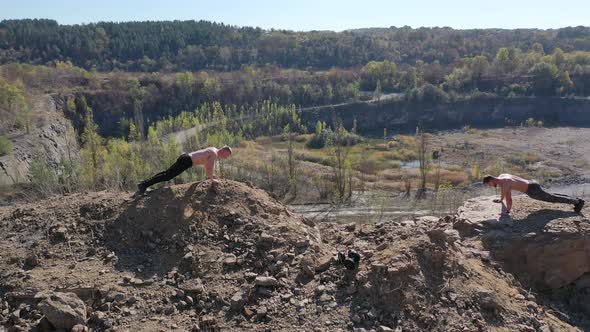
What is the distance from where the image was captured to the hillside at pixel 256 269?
27.6 ft

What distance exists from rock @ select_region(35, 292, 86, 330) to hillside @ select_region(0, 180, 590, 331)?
0.02 metres

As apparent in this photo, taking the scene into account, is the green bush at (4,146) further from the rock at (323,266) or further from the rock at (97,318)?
the rock at (323,266)

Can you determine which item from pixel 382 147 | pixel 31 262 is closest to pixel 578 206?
pixel 31 262

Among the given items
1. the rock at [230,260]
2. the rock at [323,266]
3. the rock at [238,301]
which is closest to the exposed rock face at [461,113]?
the rock at [230,260]

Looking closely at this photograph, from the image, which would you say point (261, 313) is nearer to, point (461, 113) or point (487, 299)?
point (487, 299)

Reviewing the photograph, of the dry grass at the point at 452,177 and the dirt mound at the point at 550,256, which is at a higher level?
the dirt mound at the point at 550,256

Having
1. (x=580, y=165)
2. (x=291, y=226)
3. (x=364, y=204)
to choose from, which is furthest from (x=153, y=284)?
(x=580, y=165)

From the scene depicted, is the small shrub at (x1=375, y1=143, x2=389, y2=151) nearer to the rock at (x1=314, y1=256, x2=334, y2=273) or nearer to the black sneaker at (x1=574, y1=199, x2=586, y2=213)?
the black sneaker at (x1=574, y1=199, x2=586, y2=213)

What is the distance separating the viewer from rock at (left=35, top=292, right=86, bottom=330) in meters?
7.90

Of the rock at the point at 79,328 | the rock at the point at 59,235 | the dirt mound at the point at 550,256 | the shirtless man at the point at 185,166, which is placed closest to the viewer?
the rock at the point at 79,328

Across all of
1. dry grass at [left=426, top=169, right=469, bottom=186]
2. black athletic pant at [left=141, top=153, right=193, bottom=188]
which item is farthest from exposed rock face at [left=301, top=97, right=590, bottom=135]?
black athletic pant at [left=141, top=153, right=193, bottom=188]

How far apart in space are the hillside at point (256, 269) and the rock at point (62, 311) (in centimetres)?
2

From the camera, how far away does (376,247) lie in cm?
985

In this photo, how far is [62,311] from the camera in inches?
312
